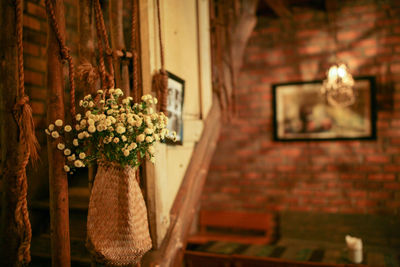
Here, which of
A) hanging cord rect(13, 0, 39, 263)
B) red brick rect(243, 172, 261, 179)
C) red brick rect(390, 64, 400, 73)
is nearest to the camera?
hanging cord rect(13, 0, 39, 263)

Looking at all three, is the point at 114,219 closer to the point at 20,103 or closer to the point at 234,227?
the point at 20,103

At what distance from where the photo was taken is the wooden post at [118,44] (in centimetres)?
161

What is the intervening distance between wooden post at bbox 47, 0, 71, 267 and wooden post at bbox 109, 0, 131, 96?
0.98ft

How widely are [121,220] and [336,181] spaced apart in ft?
9.83

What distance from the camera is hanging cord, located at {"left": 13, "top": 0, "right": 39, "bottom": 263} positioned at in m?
1.18

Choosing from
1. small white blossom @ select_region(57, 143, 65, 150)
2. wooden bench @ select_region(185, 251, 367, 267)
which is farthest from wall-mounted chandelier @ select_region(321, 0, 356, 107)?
small white blossom @ select_region(57, 143, 65, 150)

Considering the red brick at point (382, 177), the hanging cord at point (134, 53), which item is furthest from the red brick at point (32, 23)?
the red brick at point (382, 177)

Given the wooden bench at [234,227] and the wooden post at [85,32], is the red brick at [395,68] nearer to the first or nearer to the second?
the wooden bench at [234,227]

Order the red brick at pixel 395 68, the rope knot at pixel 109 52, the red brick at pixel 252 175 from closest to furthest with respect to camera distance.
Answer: the rope knot at pixel 109 52 < the red brick at pixel 395 68 < the red brick at pixel 252 175

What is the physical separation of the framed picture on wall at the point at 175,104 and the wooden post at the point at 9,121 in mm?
761

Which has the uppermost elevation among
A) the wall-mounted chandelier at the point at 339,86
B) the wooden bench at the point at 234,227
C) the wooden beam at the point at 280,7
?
the wooden beam at the point at 280,7

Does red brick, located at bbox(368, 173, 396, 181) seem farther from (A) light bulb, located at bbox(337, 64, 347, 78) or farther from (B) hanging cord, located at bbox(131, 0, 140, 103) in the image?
(B) hanging cord, located at bbox(131, 0, 140, 103)

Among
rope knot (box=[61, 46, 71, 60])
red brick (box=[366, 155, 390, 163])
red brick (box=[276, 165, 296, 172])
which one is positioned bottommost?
red brick (box=[276, 165, 296, 172])

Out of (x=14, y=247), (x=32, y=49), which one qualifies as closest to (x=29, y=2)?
(x=32, y=49)
